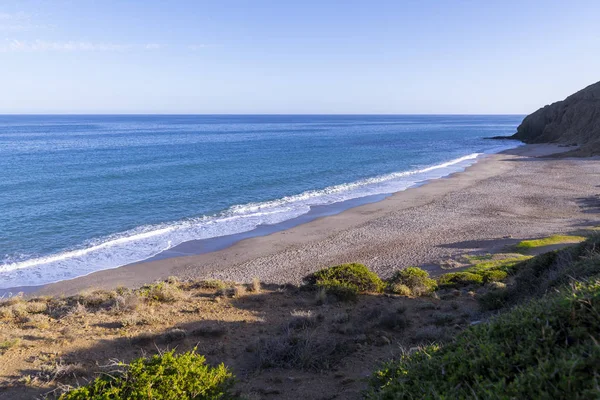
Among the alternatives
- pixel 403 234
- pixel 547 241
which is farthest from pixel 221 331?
pixel 547 241

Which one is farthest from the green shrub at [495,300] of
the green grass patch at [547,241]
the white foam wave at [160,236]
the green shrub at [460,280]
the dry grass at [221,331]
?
the white foam wave at [160,236]

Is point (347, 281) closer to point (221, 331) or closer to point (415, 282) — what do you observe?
point (415, 282)

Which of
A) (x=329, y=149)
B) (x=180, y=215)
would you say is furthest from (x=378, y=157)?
(x=180, y=215)

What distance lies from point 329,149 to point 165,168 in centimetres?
3248

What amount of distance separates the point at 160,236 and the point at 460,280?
17215 mm

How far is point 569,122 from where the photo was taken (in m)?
77.6

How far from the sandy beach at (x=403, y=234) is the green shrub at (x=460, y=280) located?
286 centimetres

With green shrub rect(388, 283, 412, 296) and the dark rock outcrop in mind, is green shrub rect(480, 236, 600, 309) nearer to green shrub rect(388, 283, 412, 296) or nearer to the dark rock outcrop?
green shrub rect(388, 283, 412, 296)

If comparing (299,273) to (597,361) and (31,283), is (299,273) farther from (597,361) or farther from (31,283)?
(597,361)

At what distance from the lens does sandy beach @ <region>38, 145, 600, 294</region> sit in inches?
728

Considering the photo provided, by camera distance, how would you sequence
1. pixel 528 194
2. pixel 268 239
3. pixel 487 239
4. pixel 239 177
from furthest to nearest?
pixel 239 177, pixel 528 194, pixel 268 239, pixel 487 239

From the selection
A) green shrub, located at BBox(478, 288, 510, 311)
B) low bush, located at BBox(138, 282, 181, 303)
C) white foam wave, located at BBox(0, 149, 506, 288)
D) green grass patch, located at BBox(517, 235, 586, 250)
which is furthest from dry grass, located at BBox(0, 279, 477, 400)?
green grass patch, located at BBox(517, 235, 586, 250)

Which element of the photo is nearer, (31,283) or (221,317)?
(221,317)

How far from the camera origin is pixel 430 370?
459cm
